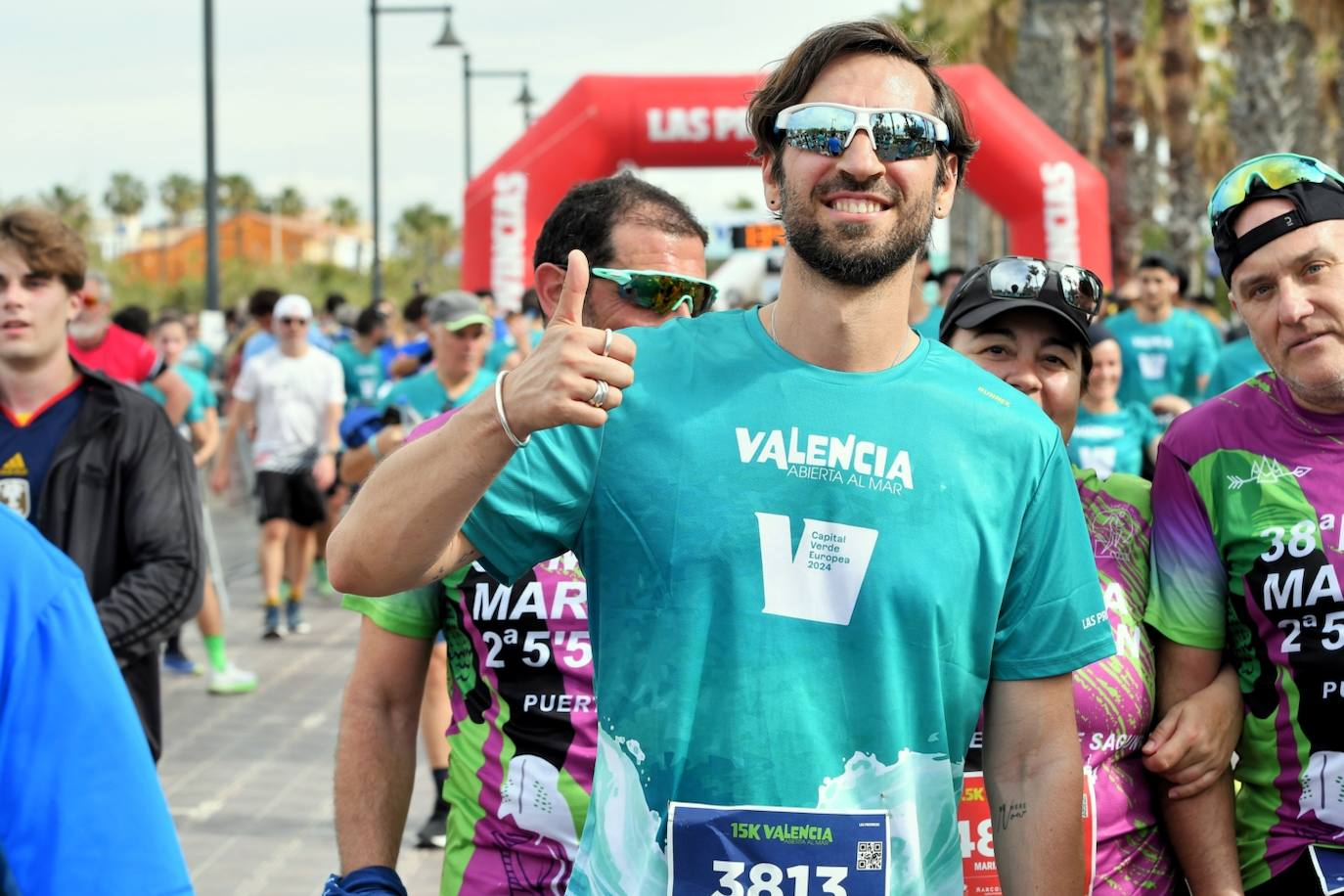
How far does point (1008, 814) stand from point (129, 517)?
294 cm

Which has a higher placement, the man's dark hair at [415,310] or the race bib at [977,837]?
the man's dark hair at [415,310]

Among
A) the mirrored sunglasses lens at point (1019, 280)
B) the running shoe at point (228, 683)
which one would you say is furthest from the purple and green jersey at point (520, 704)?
the running shoe at point (228, 683)

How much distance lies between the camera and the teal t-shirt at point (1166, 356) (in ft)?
36.4

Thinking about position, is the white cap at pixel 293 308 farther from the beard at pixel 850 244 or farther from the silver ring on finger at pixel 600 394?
the silver ring on finger at pixel 600 394

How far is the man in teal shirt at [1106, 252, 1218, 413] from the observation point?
11086 millimetres

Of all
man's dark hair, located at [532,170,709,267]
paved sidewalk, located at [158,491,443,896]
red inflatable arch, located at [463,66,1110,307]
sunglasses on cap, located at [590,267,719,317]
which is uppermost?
red inflatable arch, located at [463,66,1110,307]

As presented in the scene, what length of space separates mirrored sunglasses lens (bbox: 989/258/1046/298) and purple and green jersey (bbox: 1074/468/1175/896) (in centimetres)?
43

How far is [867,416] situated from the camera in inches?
91.0

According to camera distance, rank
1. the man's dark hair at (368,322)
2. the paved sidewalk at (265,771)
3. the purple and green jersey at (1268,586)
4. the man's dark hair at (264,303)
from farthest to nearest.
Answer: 1. the man's dark hair at (368,322)
2. the man's dark hair at (264,303)
3. the paved sidewalk at (265,771)
4. the purple and green jersey at (1268,586)

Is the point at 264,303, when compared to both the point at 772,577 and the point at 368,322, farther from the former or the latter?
the point at 772,577

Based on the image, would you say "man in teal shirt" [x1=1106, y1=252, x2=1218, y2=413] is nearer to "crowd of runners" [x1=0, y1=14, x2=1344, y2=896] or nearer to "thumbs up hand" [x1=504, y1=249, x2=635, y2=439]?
"crowd of runners" [x1=0, y1=14, x2=1344, y2=896]

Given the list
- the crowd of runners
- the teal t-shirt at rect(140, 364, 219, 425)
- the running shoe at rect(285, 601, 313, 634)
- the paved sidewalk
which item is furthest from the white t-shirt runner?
the crowd of runners

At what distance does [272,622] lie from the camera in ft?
37.7

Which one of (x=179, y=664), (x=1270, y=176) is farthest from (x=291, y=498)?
(x=1270, y=176)
